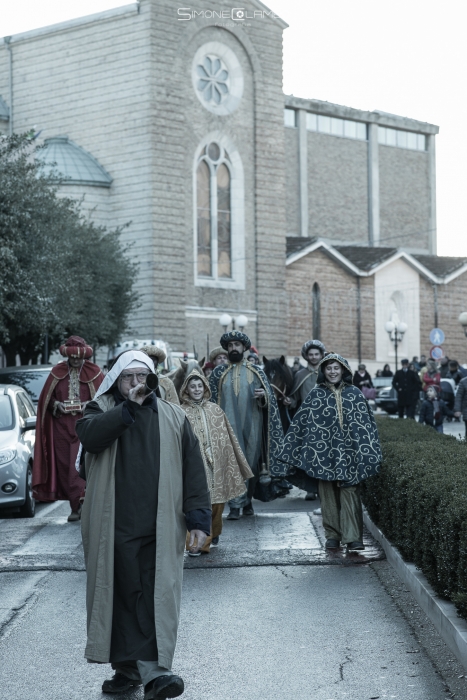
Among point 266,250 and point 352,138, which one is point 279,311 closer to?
point 266,250

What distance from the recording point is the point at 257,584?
8.58 m

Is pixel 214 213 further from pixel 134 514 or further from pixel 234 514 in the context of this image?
pixel 134 514

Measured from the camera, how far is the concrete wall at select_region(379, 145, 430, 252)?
70.1 m

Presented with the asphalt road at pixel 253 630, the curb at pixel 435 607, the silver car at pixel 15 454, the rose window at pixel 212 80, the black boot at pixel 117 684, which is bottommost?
the asphalt road at pixel 253 630

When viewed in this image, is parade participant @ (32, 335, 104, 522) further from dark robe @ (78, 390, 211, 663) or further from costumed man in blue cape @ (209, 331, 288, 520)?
dark robe @ (78, 390, 211, 663)

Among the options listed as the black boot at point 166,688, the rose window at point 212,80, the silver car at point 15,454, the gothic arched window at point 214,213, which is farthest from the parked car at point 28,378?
the rose window at point 212,80

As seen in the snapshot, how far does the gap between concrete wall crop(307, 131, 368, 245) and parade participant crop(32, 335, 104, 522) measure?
53.7 metres

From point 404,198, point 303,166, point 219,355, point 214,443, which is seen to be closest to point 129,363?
point 214,443

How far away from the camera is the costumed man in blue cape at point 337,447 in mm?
9961

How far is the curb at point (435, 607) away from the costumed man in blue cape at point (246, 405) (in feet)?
10.8

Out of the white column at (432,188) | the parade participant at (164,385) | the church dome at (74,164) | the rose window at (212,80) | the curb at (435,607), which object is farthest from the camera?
the white column at (432,188)

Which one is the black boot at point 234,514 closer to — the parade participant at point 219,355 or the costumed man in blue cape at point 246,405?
the costumed man in blue cape at point 246,405

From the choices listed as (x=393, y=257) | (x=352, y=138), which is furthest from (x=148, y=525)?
(x=352, y=138)

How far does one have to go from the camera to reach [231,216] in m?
51.7
